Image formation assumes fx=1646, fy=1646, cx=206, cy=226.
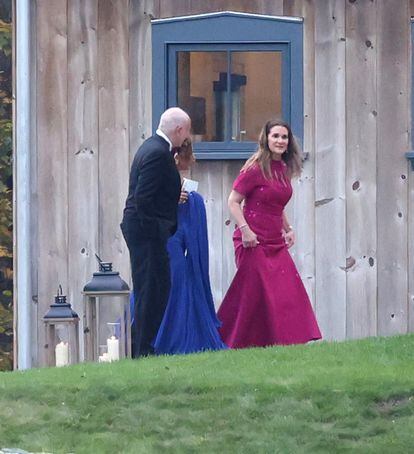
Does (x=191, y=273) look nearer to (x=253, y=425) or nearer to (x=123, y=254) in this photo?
(x=123, y=254)

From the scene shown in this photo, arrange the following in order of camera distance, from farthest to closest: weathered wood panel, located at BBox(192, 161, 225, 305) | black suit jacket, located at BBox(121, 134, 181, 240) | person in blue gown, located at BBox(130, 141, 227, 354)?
weathered wood panel, located at BBox(192, 161, 225, 305), person in blue gown, located at BBox(130, 141, 227, 354), black suit jacket, located at BBox(121, 134, 181, 240)

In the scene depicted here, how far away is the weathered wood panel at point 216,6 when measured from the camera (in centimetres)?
1256

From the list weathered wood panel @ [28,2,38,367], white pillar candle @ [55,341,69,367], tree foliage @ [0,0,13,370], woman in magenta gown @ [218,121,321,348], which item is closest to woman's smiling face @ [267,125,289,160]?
woman in magenta gown @ [218,121,321,348]

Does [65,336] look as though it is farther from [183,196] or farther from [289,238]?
[289,238]

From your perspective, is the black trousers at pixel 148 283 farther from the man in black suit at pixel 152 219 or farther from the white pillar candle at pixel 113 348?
the white pillar candle at pixel 113 348

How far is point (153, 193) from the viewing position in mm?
10547

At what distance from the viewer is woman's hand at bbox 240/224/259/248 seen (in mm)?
11312

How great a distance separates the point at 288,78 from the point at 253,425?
4.77 meters

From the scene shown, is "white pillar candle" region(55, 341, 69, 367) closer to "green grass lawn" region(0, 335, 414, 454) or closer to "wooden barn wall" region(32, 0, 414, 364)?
"green grass lawn" region(0, 335, 414, 454)

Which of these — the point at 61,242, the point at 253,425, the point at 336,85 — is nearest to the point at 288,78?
the point at 336,85

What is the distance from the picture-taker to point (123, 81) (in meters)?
12.6

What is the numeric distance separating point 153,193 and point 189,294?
3.65ft

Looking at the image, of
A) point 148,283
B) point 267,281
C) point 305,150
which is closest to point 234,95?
point 305,150

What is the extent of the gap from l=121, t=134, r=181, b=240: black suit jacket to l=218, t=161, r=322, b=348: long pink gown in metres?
0.91
